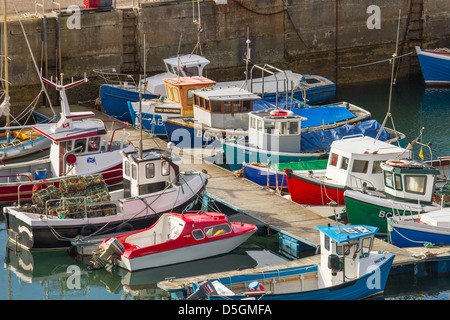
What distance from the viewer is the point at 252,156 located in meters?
27.1

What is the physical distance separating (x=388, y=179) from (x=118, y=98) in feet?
46.1

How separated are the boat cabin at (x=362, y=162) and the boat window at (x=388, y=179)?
97 cm

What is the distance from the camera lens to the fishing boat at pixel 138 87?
1318 inches

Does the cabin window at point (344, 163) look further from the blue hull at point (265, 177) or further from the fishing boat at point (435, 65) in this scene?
the fishing boat at point (435, 65)

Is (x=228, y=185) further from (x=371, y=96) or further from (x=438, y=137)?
(x=371, y=96)

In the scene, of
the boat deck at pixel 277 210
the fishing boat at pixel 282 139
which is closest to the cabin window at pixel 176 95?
the fishing boat at pixel 282 139

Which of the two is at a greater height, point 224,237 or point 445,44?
point 445,44

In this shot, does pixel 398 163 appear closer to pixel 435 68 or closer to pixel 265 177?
pixel 265 177

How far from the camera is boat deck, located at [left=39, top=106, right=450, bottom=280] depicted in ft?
68.2

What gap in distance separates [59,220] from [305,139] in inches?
351

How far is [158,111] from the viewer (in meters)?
31.4

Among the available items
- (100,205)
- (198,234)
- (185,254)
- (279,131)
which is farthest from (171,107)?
(185,254)

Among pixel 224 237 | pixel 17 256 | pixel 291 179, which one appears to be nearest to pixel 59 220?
pixel 17 256

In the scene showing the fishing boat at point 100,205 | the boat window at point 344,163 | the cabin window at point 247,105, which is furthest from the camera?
the cabin window at point 247,105
